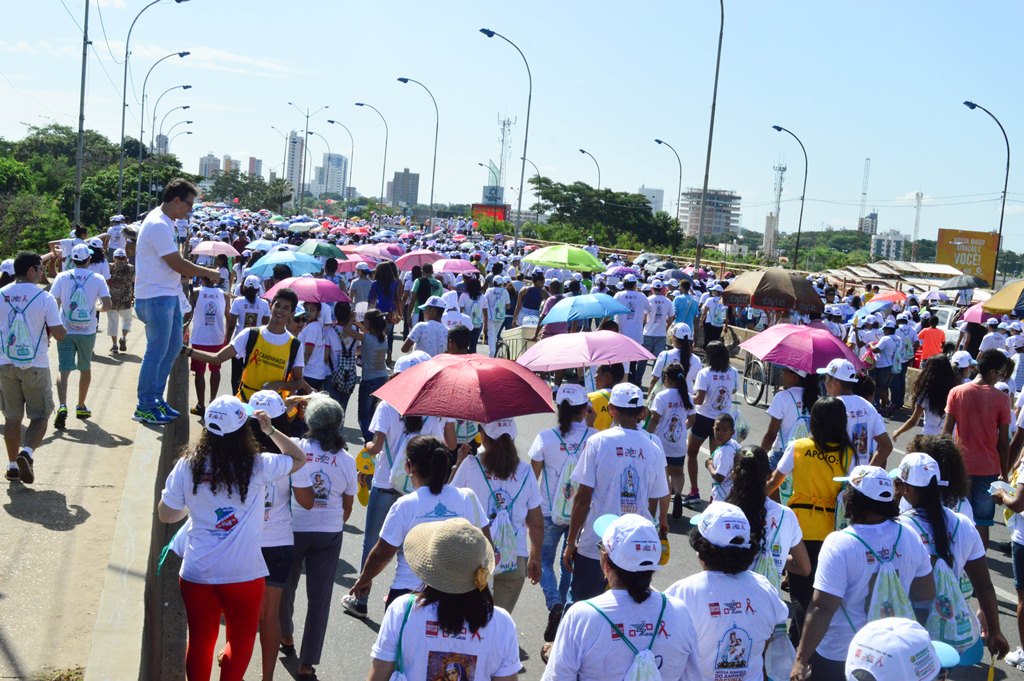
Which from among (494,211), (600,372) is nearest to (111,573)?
(600,372)

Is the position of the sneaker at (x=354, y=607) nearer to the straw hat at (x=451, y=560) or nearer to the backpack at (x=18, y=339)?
the straw hat at (x=451, y=560)

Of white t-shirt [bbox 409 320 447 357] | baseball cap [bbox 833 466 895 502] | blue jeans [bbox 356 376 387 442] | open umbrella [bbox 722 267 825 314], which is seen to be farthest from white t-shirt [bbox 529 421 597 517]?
open umbrella [bbox 722 267 825 314]

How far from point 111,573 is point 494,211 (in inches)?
4103

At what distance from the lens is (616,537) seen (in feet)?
12.8

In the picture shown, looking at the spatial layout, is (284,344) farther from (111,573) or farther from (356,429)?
(356,429)

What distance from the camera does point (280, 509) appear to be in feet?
19.7

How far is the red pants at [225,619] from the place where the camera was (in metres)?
5.39

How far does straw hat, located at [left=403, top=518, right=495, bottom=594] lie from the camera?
3670 millimetres

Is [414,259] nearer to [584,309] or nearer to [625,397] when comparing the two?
[584,309]

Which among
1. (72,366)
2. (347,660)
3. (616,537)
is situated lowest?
(347,660)

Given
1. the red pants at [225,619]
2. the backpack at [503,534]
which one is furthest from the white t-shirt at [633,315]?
the red pants at [225,619]

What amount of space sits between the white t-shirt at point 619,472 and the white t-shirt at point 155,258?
4.49m

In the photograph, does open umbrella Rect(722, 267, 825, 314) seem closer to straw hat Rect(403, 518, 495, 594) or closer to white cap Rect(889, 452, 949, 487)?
white cap Rect(889, 452, 949, 487)

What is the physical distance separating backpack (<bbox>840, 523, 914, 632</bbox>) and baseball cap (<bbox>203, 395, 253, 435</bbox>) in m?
2.89
